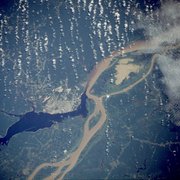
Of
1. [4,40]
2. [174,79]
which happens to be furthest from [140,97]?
[4,40]

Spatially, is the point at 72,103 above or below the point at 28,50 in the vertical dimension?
below

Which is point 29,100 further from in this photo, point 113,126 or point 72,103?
point 113,126

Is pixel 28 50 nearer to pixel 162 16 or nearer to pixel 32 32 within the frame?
pixel 32 32

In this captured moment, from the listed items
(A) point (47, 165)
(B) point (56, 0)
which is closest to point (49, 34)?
(B) point (56, 0)

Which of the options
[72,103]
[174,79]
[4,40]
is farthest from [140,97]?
[4,40]

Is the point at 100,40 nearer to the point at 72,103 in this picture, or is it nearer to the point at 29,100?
the point at 72,103

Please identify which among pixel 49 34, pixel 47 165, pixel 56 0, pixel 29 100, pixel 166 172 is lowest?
pixel 166 172

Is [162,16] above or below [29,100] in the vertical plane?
above

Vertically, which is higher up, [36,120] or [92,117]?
[36,120]

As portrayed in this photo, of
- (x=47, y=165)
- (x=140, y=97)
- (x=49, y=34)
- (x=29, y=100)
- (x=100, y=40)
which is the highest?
(x=49, y=34)
